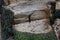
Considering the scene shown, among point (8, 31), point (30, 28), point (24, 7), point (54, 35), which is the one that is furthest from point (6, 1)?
point (54, 35)

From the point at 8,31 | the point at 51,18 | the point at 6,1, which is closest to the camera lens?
the point at 8,31

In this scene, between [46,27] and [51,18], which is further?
[51,18]

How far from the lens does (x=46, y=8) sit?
2.57 m

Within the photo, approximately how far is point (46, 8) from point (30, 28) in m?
0.57

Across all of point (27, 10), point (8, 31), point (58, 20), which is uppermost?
point (27, 10)

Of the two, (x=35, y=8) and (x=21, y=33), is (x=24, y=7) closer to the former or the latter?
(x=35, y=8)

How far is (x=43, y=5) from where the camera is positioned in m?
2.62

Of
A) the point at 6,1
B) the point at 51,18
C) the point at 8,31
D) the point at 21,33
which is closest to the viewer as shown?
the point at 21,33

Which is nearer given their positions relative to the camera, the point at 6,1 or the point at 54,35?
the point at 54,35

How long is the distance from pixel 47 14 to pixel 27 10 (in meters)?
0.36

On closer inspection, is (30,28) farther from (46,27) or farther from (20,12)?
(20,12)

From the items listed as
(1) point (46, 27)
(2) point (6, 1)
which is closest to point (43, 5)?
(1) point (46, 27)

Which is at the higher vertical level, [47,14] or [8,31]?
[47,14]

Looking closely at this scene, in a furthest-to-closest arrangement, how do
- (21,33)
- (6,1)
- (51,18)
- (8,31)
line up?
(6,1) → (51,18) → (8,31) → (21,33)
